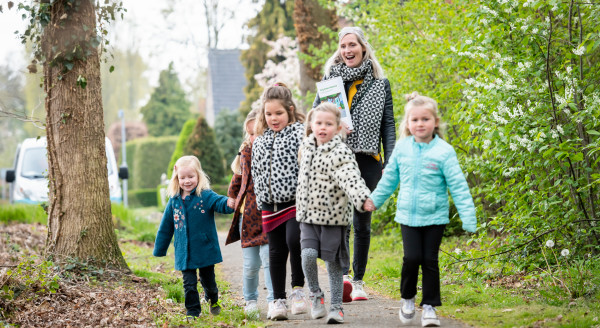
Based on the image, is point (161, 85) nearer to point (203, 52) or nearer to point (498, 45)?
point (203, 52)

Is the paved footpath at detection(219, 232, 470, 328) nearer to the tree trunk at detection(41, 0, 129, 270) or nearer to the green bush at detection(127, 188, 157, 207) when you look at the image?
the tree trunk at detection(41, 0, 129, 270)

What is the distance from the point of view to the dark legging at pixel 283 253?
475cm

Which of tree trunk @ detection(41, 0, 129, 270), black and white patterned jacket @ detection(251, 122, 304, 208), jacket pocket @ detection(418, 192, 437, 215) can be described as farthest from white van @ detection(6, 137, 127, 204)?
jacket pocket @ detection(418, 192, 437, 215)

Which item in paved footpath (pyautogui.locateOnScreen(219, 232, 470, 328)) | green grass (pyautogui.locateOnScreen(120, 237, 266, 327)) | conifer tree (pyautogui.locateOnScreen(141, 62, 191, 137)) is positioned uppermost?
conifer tree (pyautogui.locateOnScreen(141, 62, 191, 137))

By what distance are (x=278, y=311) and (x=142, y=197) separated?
89.0 ft

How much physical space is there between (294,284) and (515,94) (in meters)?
2.51

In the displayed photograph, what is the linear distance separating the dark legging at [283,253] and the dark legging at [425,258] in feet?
2.76

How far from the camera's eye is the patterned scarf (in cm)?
523

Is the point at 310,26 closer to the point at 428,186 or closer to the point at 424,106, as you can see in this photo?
the point at 424,106

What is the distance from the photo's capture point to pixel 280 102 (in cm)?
484

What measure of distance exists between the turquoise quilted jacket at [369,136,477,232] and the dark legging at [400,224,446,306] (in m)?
0.08

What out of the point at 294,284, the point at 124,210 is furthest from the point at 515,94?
the point at 124,210

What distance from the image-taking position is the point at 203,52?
117ft

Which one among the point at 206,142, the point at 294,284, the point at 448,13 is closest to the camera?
the point at 294,284
